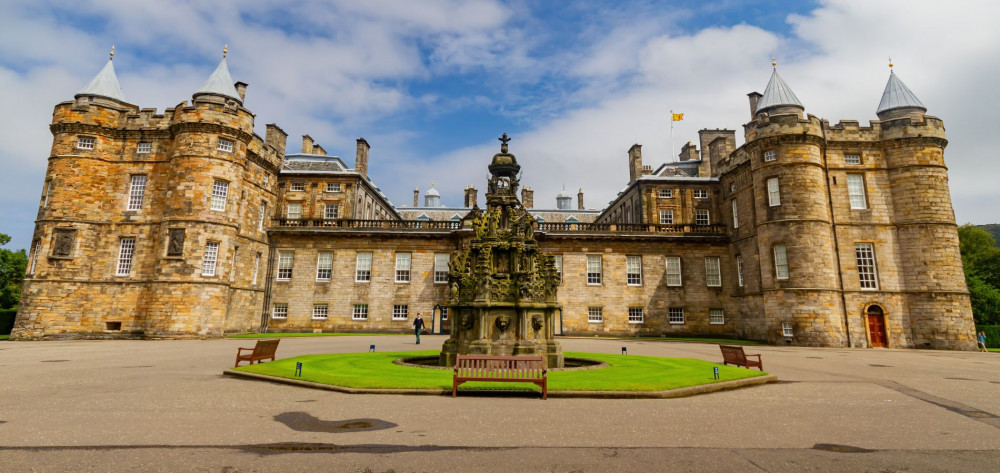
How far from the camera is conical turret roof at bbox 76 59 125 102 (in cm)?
3069

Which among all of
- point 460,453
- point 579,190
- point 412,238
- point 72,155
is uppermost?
point 579,190

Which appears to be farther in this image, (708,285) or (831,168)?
(708,285)

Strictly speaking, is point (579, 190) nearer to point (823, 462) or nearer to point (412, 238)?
point (412, 238)

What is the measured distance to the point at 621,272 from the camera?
35.4 metres

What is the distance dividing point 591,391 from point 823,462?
4.59 meters

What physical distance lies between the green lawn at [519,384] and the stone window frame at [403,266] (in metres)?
19.8

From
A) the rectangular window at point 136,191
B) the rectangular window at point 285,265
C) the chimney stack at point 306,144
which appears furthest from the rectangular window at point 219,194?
the chimney stack at point 306,144

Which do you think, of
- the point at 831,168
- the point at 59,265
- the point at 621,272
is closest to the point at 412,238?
the point at 621,272

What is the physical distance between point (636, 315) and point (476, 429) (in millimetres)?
30062

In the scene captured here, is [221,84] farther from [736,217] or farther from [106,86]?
[736,217]

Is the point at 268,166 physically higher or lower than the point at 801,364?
higher

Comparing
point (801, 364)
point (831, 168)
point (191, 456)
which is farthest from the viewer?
point (831, 168)

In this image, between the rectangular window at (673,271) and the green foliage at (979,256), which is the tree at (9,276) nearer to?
the rectangular window at (673,271)

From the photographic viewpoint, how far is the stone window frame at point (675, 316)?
34.7 m
